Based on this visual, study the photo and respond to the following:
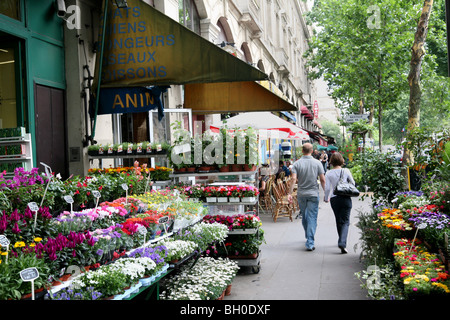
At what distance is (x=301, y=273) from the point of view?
293 inches

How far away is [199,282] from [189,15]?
39.1 feet

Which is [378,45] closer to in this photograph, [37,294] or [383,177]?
[383,177]

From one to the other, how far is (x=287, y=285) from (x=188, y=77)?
3511 millimetres

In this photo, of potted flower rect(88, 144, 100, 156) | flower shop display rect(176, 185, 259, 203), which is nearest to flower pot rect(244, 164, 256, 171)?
flower shop display rect(176, 185, 259, 203)

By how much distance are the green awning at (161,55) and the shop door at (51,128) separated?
171 centimetres

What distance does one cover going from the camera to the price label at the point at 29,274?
9.94ft

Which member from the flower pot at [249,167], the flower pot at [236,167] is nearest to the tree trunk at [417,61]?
the flower pot at [249,167]

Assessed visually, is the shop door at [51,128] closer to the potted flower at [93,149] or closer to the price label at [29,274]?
the potted flower at [93,149]

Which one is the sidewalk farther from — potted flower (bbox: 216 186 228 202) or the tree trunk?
the tree trunk

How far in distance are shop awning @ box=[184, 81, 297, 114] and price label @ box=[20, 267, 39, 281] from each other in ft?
23.6

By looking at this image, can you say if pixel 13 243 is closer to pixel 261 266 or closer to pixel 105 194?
pixel 105 194

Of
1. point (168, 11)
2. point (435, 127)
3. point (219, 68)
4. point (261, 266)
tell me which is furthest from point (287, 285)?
point (168, 11)

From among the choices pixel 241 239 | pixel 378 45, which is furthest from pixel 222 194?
pixel 378 45

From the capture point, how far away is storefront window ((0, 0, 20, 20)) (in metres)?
7.52
